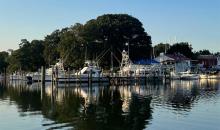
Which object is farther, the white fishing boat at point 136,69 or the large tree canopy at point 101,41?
the large tree canopy at point 101,41

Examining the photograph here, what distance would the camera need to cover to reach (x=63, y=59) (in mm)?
130125

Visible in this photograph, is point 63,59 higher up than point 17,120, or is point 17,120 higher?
point 63,59

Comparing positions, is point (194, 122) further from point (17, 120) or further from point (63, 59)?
point (63, 59)

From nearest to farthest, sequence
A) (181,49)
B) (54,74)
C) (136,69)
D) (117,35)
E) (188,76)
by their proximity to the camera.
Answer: (54,74)
(136,69)
(117,35)
(188,76)
(181,49)

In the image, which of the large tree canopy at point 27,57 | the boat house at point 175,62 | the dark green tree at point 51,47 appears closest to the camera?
the dark green tree at point 51,47

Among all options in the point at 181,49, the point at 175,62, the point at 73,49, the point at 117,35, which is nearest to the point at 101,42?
the point at 117,35

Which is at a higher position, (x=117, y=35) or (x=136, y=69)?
(x=117, y=35)

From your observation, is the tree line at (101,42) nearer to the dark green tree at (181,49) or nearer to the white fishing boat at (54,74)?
the white fishing boat at (54,74)

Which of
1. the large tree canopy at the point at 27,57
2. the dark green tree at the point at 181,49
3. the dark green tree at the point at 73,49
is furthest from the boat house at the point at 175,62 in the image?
the large tree canopy at the point at 27,57

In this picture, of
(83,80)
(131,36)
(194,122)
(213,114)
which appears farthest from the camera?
(131,36)

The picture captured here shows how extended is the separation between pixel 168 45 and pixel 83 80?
296 ft

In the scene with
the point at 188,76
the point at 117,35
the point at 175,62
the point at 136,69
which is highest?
the point at 117,35

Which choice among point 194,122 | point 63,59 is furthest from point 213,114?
point 63,59

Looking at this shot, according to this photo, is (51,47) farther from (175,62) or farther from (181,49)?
(181,49)
